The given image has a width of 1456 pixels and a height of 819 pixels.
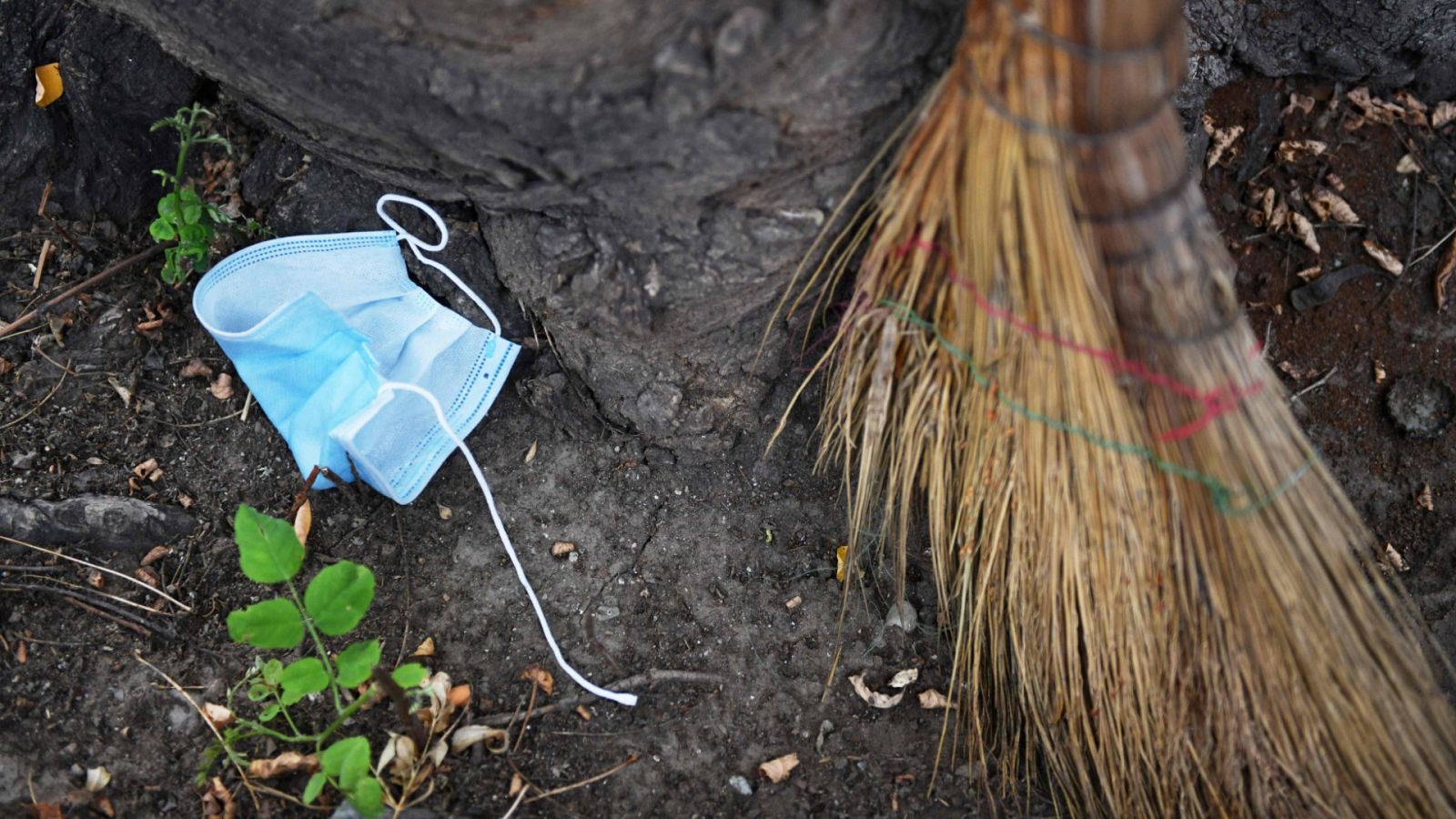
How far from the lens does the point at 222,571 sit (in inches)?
76.5

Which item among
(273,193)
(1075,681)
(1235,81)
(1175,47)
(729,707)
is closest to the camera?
(1175,47)

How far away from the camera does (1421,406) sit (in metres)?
2.22

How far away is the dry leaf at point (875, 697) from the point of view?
1.91 m

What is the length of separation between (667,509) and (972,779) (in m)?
0.74

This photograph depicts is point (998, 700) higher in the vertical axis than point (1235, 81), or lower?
lower

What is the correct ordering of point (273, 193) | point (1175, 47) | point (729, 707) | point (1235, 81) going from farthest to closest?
1. point (1235, 81)
2. point (273, 193)
3. point (729, 707)
4. point (1175, 47)

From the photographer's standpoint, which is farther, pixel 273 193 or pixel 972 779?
pixel 273 193

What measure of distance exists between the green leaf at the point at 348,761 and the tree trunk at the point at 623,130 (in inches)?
29.8

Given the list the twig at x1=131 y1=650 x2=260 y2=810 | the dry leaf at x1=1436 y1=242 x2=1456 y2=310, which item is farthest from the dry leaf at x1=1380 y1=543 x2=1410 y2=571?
the twig at x1=131 y1=650 x2=260 y2=810

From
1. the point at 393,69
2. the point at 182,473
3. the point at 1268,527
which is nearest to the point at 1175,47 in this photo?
the point at 1268,527

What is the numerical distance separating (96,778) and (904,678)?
4.43ft

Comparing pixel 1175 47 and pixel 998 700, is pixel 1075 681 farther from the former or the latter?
pixel 1175 47

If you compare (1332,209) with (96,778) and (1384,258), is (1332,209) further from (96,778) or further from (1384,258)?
(96,778)

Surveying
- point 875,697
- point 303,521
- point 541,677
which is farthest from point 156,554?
point 875,697
